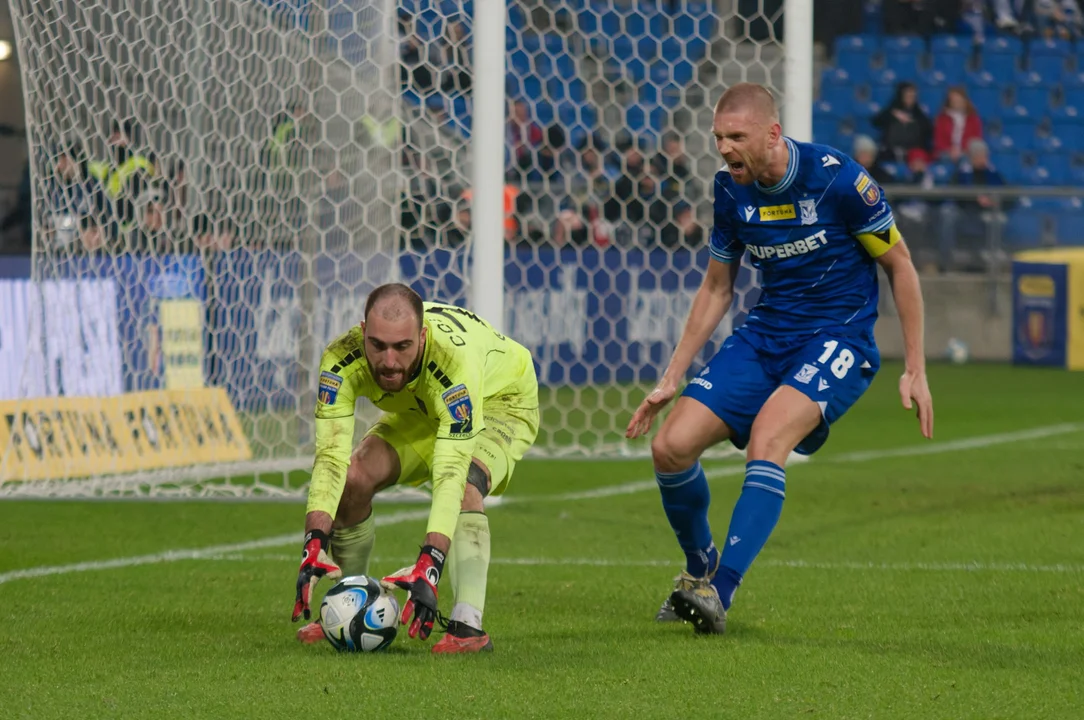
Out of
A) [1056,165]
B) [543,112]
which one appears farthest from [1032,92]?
[543,112]

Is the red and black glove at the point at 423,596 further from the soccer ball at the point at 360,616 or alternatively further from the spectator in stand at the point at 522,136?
the spectator in stand at the point at 522,136

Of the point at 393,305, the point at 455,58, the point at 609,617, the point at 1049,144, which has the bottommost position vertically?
the point at 609,617

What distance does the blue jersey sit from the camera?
566 centimetres

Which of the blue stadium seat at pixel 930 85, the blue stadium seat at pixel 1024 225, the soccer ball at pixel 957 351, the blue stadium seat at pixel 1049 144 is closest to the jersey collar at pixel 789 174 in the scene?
the soccer ball at pixel 957 351

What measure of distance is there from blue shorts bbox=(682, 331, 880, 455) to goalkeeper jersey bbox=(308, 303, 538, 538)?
0.89 meters

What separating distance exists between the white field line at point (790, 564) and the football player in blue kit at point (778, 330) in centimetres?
116

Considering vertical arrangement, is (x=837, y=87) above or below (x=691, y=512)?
above

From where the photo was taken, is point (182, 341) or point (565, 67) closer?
point (182, 341)

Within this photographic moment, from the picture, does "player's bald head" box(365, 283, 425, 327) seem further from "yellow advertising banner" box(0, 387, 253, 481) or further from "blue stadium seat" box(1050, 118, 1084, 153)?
"blue stadium seat" box(1050, 118, 1084, 153)

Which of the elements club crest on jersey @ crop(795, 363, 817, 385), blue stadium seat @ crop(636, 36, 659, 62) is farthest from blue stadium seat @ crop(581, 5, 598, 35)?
club crest on jersey @ crop(795, 363, 817, 385)

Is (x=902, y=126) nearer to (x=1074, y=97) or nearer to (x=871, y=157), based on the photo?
(x=871, y=157)

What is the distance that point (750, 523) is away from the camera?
543 centimetres

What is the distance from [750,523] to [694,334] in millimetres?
802

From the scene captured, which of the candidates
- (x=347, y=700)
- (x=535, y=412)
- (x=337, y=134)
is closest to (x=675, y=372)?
(x=535, y=412)
